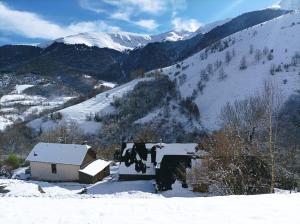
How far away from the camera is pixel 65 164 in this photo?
4647 centimetres

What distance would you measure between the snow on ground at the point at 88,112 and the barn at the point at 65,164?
5295cm

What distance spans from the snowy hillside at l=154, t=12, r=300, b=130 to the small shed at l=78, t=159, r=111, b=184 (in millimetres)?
36175

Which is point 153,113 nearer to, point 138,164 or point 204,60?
point 204,60

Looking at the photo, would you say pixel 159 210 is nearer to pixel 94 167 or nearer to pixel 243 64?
pixel 94 167

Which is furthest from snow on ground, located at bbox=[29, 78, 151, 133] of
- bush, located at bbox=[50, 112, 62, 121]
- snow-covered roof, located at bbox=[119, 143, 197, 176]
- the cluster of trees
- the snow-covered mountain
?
the cluster of trees

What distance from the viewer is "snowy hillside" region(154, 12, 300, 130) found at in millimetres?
93831

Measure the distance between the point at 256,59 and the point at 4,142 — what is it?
72.0m

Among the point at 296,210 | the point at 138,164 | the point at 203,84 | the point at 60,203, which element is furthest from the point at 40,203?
the point at 203,84

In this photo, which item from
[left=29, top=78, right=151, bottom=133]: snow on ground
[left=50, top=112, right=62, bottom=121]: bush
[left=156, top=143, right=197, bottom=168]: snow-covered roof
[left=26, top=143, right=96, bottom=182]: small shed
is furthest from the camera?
[left=50, top=112, right=62, bottom=121]: bush

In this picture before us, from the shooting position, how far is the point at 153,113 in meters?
110

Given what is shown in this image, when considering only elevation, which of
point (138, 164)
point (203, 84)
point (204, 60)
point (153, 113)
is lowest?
point (138, 164)

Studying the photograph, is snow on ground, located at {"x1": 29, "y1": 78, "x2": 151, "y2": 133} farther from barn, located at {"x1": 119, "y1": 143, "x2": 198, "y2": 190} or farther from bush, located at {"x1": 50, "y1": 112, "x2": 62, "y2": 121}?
barn, located at {"x1": 119, "y1": 143, "x2": 198, "y2": 190}

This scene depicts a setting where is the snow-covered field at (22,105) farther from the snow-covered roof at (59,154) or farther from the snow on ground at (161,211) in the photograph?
the snow on ground at (161,211)

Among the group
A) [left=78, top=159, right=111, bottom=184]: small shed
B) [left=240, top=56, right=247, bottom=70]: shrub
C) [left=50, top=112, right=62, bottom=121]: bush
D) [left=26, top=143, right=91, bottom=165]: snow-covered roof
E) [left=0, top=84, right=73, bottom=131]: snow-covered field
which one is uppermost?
[left=240, top=56, right=247, bottom=70]: shrub
